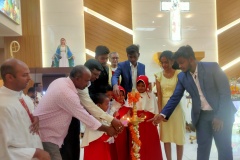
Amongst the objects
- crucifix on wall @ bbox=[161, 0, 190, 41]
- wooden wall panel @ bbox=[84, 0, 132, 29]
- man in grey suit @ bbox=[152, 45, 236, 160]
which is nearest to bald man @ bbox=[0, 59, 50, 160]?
man in grey suit @ bbox=[152, 45, 236, 160]

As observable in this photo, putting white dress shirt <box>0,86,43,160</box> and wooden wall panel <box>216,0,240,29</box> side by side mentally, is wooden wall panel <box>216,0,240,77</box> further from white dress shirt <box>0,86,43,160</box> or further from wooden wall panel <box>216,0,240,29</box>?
white dress shirt <box>0,86,43,160</box>

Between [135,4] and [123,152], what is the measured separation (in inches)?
257

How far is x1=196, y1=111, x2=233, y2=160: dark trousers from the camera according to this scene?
2.69 meters

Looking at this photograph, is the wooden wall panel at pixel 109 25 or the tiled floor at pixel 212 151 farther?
the wooden wall panel at pixel 109 25

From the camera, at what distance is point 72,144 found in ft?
8.94

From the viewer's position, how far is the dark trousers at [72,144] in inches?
105

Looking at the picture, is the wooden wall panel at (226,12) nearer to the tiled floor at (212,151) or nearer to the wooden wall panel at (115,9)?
the wooden wall panel at (115,9)

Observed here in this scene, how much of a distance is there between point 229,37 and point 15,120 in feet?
27.9

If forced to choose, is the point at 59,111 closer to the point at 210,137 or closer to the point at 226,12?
the point at 210,137

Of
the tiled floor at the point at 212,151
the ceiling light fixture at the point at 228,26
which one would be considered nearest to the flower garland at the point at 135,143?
the tiled floor at the point at 212,151

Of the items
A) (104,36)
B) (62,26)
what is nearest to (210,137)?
(104,36)

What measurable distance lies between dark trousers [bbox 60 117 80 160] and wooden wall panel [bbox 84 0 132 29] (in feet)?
21.2

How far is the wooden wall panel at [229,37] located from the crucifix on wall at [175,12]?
1.15 m

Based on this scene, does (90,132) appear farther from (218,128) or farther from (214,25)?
(214,25)
